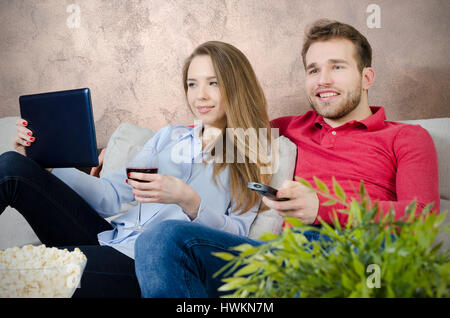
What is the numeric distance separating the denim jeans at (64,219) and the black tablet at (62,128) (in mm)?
74

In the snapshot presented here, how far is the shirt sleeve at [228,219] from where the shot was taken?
1.34 m

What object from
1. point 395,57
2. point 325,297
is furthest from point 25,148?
point 395,57

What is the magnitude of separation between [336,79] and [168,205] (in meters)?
0.83

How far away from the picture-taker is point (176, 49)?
7.57 feet

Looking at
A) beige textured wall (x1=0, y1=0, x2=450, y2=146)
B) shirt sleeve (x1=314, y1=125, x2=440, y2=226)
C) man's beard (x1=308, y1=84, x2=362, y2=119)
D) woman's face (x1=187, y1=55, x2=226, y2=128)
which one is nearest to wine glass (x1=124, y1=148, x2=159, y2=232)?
woman's face (x1=187, y1=55, x2=226, y2=128)

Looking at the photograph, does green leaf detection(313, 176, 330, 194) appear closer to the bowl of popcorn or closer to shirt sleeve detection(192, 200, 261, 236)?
the bowl of popcorn

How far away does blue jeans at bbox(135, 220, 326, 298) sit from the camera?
882mm

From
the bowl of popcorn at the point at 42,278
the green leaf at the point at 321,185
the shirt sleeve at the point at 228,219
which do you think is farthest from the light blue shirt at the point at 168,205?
the green leaf at the point at 321,185

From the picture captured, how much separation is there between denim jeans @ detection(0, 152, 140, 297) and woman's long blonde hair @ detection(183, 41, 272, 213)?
1.63 feet

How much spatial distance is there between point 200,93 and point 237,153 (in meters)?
0.29

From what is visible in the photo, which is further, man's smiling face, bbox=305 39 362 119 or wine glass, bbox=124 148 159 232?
man's smiling face, bbox=305 39 362 119

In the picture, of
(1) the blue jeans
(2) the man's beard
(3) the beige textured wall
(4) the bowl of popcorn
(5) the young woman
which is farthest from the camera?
(3) the beige textured wall

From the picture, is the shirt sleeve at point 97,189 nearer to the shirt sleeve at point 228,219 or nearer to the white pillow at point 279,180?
the shirt sleeve at point 228,219
